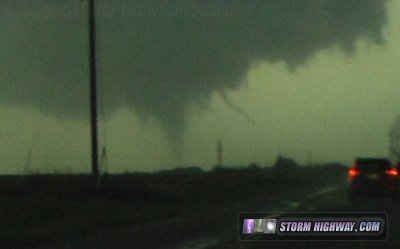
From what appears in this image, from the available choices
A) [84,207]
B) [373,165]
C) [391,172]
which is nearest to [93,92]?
[84,207]

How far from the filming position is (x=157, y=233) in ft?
68.9

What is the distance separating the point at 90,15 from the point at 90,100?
3.26 m

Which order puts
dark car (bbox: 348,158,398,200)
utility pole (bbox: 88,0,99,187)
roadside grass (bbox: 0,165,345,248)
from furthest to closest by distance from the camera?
1. dark car (bbox: 348,158,398,200)
2. utility pole (bbox: 88,0,99,187)
3. roadside grass (bbox: 0,165,345,248)

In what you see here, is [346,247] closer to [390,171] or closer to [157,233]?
→ [157,233]

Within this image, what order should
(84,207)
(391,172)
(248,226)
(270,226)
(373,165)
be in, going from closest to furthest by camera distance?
(248,226), (270,226), (84,207), (391,172), (373,165)

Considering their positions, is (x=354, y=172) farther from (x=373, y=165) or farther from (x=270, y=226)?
(x=270, y=226)

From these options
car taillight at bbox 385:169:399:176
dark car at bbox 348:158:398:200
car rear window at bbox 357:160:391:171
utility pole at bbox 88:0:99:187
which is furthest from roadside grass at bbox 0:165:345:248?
car taillight at bbox 385:169:399:176

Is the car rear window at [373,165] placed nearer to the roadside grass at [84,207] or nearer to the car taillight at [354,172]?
the car taillight at [354,172]

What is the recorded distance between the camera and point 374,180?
35438 millimetres

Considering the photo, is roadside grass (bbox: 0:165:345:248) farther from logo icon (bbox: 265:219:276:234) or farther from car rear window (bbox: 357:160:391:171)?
car rear window (bbox: 357:160:391:171)

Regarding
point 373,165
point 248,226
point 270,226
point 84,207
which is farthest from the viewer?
point 373,165

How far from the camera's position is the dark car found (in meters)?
35.2

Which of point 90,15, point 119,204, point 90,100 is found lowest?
point 119,204

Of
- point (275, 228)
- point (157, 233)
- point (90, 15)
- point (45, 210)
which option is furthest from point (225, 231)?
point (90, 15)
